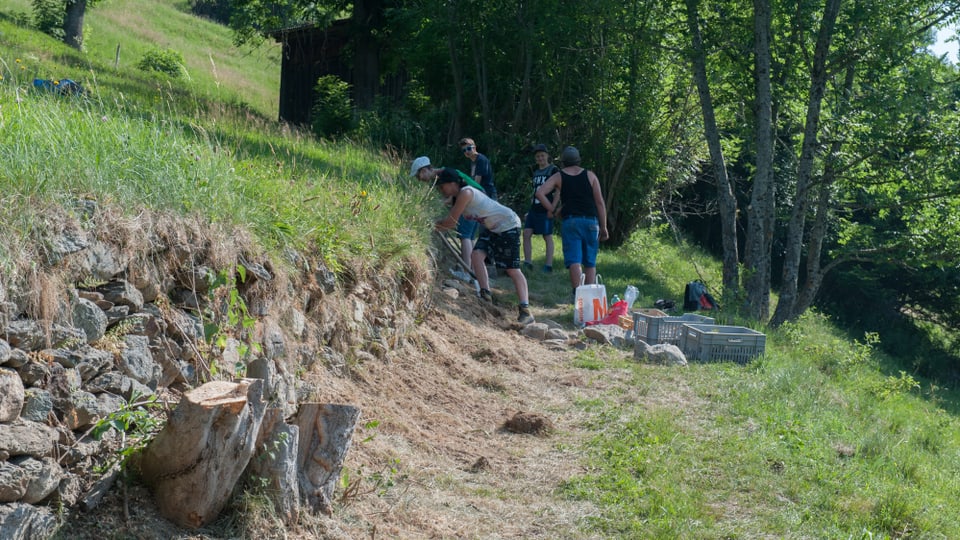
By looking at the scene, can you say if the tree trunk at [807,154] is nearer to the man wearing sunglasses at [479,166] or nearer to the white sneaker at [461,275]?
the man wearing sunglasses at [479,166]

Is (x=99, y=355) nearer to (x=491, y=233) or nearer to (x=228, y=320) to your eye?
(x=228, y=320)

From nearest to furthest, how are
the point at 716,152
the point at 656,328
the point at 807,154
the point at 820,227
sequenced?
the point at 656,328 < the point at 807,154 < the point at 716,152 < the point at 820,227

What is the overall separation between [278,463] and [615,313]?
713 centimetres

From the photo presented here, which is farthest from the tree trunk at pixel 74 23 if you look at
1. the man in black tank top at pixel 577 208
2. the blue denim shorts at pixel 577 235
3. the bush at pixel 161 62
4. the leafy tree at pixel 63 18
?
the blue denim shorts at pixel 577 235

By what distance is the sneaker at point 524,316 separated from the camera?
33.1 feet

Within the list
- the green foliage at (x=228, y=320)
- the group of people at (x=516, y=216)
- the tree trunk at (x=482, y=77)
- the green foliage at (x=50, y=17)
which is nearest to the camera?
the green foliage at (x=228, y=320)

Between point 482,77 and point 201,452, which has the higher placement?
point 482,77

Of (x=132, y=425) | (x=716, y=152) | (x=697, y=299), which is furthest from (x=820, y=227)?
(x=132, y=425)

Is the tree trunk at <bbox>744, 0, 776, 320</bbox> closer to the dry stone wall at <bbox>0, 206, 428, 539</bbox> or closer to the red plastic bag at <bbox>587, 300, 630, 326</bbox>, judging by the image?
the red plastic bag at <bbox>587, 300, 630, 326</bbox>

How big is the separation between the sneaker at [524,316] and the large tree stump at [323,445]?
18.3 feet

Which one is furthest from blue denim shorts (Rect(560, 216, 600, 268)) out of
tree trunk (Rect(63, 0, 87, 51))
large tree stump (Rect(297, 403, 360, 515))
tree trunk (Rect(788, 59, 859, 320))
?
tree trunk (Rect(63, 0, 87, 51))

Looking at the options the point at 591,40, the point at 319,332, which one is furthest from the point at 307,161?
the point at 591,40

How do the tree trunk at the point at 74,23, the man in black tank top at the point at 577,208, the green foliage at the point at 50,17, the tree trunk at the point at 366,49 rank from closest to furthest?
the man in black tank top at the point at 577,208
the tree trunk at the point at 366,49
the tree trunk at the point at 74,23
the green foliage at the point at 50,17

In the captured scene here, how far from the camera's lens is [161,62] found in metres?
32.5
